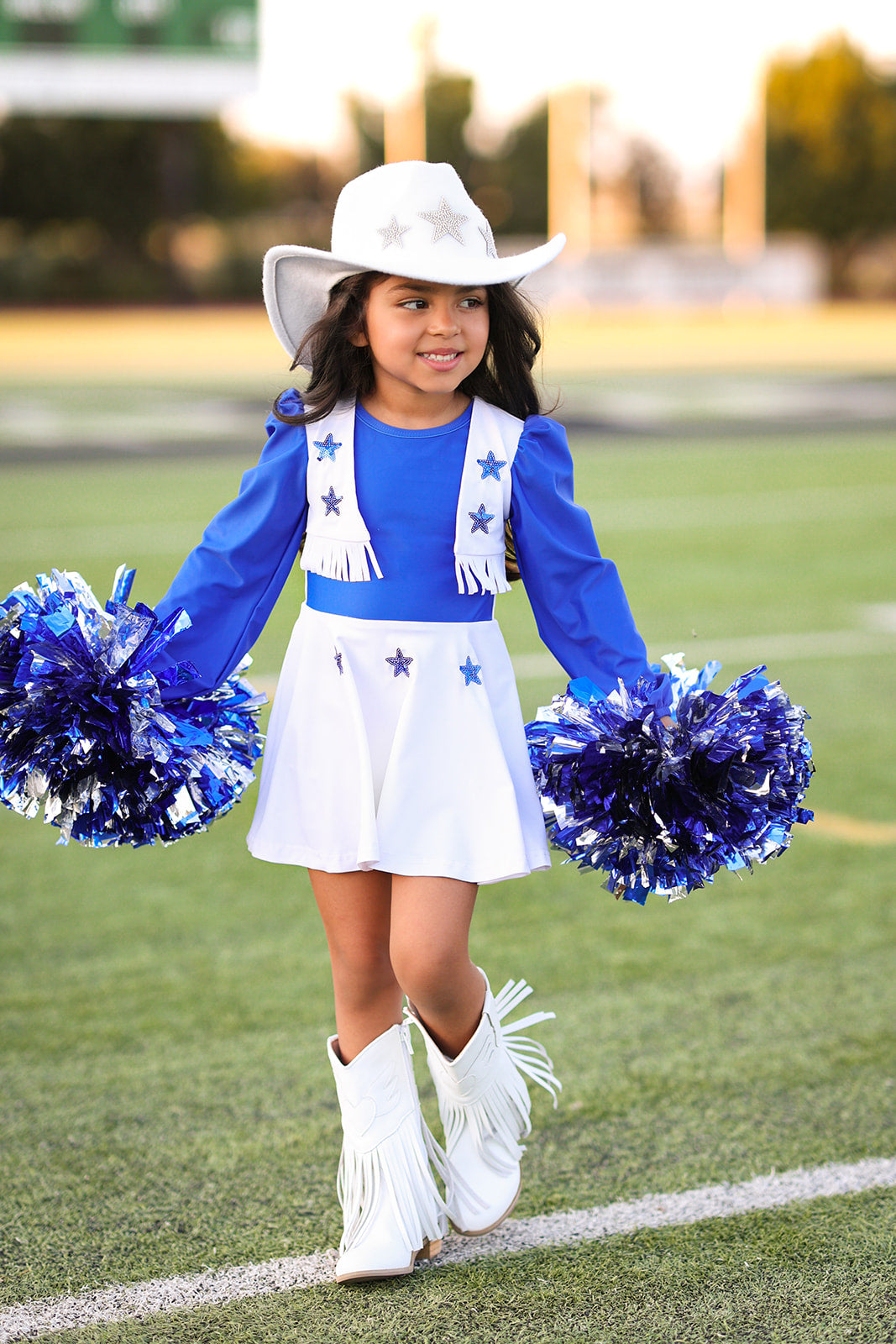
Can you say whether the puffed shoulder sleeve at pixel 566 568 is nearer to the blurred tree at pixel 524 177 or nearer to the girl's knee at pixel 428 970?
the girl's knee at pixel 428 970

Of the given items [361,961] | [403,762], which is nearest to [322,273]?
[403,762]

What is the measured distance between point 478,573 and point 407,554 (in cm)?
11

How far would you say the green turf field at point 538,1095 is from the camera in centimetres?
262

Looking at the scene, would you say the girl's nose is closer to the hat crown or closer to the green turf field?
the hat crown

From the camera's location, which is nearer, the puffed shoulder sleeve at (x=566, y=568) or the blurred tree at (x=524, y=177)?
the puffed shoulder sleeve at (x=566, y=568)

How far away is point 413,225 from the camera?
2.58 m

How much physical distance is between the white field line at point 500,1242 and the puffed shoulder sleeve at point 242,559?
92cm

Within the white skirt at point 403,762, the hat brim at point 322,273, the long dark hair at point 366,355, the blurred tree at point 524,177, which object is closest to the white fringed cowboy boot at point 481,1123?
the white skirt at point 403,762

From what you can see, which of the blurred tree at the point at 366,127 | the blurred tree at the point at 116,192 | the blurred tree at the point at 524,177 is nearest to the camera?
the blurred tree at the point at 116,192

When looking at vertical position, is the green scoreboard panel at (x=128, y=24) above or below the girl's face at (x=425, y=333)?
above

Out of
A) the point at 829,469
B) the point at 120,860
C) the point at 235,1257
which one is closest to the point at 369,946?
the point at 235,1257

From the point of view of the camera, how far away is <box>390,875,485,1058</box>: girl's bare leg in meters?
2.59

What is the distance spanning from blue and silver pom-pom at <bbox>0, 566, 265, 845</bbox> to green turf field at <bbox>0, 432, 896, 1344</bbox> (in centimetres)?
74

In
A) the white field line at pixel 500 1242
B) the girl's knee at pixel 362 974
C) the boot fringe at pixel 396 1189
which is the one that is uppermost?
the girl's knee at pixel 362 974
